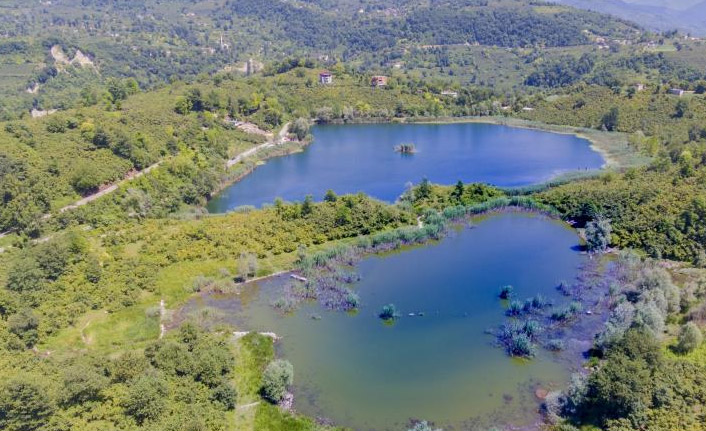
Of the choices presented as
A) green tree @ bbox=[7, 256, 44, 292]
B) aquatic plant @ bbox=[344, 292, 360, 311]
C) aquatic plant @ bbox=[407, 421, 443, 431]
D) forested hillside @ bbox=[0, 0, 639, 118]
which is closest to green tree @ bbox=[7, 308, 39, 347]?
green tree @ bbox=[7, 256, 44, 292]

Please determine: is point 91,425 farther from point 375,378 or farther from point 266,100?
point 266,100

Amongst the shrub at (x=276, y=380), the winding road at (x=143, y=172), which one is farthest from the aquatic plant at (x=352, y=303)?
the winding road at (x=143, y=172)

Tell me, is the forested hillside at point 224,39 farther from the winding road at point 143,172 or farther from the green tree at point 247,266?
the green tree at point 247,266

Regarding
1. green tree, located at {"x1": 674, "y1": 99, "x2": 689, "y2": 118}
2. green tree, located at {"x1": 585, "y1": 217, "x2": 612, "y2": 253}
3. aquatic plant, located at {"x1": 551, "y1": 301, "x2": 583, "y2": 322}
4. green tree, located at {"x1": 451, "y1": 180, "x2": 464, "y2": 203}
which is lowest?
aquatic plant, located at {"x1": 551, "y1": 301, "x2": 583, "y2": 322}

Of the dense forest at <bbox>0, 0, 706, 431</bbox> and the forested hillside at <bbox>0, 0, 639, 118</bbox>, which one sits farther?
the forested hillside at <bbox>0, 0, 639, 118</bbox>

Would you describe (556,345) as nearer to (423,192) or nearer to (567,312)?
(567,312)

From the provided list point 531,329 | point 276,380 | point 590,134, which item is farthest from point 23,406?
point 590,134

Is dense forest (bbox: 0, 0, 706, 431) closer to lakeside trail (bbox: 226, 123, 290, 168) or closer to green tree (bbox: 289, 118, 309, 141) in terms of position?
green tree (bbox: 289, 118, 309, 141)
